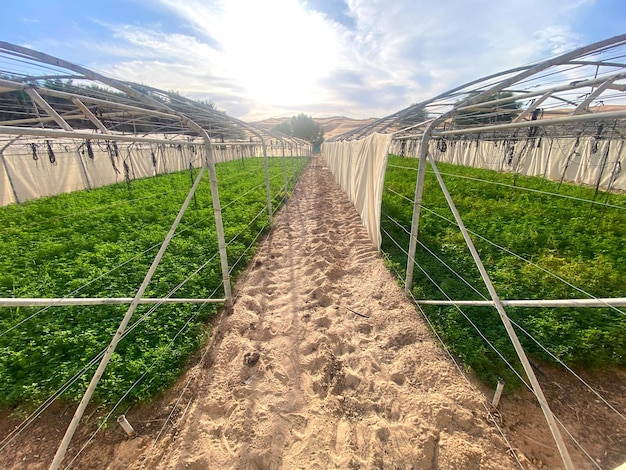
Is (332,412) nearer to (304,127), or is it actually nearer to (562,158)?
(562,158)

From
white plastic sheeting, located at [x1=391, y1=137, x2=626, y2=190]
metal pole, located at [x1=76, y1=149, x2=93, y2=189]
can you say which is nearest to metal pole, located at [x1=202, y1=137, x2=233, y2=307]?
white plastic sheeting, located at [x1=391, y1=137, x2=626, y2=190]

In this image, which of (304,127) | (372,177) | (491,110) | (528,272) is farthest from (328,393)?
(304,127)

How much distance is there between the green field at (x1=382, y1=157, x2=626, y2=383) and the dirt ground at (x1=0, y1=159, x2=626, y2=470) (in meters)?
0.27

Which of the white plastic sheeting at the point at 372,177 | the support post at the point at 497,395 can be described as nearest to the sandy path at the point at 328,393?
the support post at the point at 497,395

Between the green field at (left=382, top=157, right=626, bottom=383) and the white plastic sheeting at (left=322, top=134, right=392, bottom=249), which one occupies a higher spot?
the white plastic sheeting at (left=322, top=134, right=392, bottom=249)

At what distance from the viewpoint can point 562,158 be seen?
47.5 feet

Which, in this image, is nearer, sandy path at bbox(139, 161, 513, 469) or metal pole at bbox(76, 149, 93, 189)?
sandy path at bbox(139, 161, 513, 469)

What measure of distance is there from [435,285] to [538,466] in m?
2.13

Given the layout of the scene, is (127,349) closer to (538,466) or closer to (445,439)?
(445,439)

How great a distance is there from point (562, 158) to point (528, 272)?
15416 mm

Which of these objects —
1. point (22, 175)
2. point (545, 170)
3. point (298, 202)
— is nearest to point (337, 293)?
point (298, 202)

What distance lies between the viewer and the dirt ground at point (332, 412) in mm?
1919

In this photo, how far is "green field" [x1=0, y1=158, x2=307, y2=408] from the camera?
2.42m

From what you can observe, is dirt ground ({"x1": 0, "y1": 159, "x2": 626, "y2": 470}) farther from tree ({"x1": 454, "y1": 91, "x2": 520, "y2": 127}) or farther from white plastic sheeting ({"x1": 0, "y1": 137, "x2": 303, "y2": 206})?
white plastic sheeting ({"x1": 0, "y1": 137, "x2": 303, "y2": 206})
